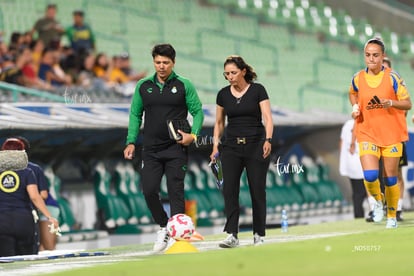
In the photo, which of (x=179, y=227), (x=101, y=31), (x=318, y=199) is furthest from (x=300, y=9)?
(x=179, y=227)

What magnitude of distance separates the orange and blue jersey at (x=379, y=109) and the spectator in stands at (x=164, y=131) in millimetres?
2154

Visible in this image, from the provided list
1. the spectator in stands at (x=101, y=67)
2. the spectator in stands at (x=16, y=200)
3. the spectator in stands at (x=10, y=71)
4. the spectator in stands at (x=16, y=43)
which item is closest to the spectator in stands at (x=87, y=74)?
the spectator in stands at (x=101, y=67)

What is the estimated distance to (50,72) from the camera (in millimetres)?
20641

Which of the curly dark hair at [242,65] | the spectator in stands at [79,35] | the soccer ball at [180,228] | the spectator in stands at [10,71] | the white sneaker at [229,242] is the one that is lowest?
the white sneaker at [229,242]

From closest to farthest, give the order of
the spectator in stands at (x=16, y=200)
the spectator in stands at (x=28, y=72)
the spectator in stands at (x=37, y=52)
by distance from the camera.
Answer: the spectator in stands at (x=16, y=200) < the spectator in stands at (x=28, y=72) < the spectator in stands at (x=37, y=52)

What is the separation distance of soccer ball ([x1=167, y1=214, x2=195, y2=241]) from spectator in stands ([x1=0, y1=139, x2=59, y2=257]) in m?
1.83

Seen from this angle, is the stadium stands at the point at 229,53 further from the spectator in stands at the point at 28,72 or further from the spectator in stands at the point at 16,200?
the spectator in stands at the point at 16,200

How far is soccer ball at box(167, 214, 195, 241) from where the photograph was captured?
11594mm

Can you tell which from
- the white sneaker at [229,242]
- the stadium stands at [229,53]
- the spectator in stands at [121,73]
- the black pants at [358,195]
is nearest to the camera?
the white sneaker at [229,242]

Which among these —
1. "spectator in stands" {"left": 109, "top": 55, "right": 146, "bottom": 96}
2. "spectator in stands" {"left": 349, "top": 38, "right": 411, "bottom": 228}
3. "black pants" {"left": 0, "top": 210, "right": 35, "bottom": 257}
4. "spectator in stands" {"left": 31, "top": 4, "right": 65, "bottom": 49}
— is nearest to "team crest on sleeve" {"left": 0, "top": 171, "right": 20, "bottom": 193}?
"black pants" {"left": 0, "top": 210, "right": 35, "bottom": 257}

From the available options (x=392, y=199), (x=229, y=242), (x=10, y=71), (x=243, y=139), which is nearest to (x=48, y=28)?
(x=10, y=71)

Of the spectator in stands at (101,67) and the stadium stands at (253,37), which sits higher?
the stadium stands at (253,37)

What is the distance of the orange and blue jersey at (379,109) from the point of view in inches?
532

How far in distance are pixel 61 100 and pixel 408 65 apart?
16469 mm
